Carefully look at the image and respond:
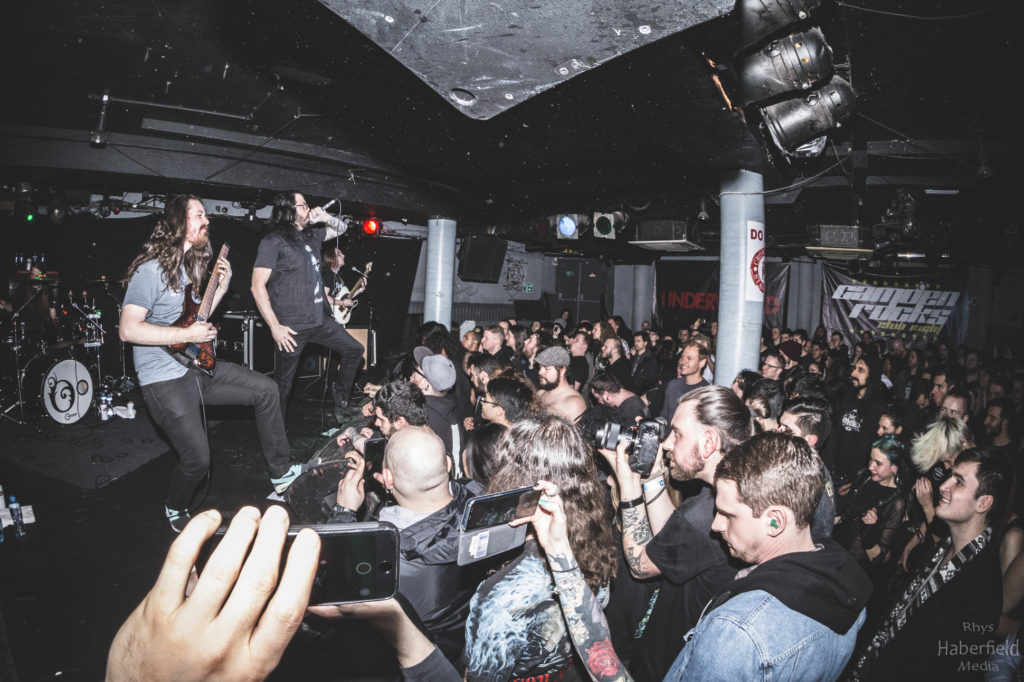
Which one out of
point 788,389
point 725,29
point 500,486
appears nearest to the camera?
point 500,486

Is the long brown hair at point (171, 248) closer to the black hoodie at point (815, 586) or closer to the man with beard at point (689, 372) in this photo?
the black hoodie at point (815, 586)

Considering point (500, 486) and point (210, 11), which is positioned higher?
point (210, 11)

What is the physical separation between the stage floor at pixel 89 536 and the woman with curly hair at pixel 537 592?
1.09 feet

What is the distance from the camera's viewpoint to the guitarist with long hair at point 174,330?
2754 mm

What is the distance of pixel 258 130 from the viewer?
5.79 meters

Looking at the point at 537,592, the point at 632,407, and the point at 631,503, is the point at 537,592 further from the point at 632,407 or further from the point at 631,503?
the point at 632,407

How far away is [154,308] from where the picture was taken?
281 cm

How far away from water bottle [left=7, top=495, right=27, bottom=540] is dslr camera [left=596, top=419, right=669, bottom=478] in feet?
10.7

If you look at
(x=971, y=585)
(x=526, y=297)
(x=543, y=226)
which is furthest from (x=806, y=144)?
(x=526, y=297)

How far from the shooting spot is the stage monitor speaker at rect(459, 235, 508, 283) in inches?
475

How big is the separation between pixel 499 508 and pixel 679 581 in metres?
0.77

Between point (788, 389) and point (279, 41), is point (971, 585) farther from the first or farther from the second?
point (279, 41)

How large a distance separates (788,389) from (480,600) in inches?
197

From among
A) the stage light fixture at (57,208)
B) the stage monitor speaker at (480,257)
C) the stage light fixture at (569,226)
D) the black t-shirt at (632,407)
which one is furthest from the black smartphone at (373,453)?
the stage monitor speaker at (480,257)
